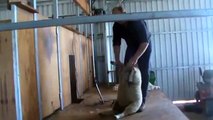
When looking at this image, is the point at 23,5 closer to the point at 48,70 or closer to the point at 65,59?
the point at 48,70

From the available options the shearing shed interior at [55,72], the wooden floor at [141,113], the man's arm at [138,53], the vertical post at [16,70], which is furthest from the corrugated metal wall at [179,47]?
the vertical post at [16,70]

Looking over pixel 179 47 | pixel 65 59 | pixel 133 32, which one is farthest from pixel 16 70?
pixel 179 47

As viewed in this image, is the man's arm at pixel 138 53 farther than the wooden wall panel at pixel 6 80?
Yes

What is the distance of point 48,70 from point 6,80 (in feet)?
3.11

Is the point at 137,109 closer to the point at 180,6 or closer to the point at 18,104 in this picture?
the point at 18,104

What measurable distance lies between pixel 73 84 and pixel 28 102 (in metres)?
2.26

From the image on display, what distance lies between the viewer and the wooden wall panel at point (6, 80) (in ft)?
8.72

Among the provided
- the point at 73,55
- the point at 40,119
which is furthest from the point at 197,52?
the point at 40,119

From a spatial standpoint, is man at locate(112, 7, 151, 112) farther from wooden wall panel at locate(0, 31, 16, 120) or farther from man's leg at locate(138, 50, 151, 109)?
wooden wall panel at locate(0, 31, 16, 120)

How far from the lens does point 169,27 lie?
10789 mm

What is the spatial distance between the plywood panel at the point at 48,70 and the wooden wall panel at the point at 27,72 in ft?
0.79

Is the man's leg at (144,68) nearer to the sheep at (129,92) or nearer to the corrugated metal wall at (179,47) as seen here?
the sheep at (129,92)

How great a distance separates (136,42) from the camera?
3457 mm

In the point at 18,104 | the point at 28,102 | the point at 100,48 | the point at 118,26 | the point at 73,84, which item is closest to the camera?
the point at 18,104
